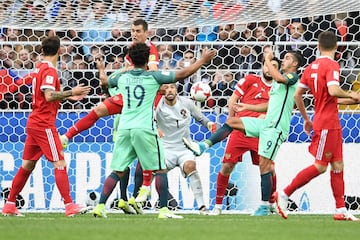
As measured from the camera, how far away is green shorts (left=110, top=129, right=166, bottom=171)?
1090cm

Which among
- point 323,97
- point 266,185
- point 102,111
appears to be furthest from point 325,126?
point 102,111

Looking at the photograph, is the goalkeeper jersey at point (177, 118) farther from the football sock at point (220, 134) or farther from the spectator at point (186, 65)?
the spectator at point (186, 65)

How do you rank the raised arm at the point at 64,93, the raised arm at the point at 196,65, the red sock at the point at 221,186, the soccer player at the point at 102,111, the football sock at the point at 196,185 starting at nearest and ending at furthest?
the raised arm at the point at 196,65
the raised arm at the point at 64,93
the soccer player at the point at 102,111
the football sock at the point at 196,185
the red sock at the point at 221,186

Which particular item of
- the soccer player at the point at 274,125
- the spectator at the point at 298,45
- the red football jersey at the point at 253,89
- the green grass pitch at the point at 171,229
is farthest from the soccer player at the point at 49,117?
the spectator at the point at 298,45

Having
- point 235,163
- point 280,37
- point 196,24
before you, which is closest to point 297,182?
point 235,163

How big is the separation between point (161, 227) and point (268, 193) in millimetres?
3395

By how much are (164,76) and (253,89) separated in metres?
2.83

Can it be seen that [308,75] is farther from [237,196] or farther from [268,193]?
[237,196]

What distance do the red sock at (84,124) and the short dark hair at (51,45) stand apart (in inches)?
67.2

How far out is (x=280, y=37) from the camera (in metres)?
15.5

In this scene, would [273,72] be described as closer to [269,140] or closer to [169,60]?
[269,140]

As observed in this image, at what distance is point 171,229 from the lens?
9.17 metres

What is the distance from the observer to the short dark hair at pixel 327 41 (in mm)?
11078

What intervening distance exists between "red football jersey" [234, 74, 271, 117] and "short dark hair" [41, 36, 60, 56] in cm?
266
